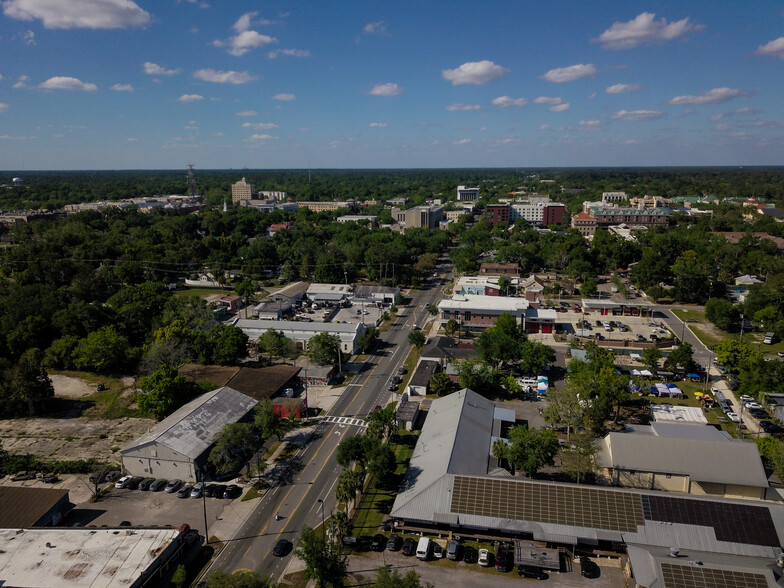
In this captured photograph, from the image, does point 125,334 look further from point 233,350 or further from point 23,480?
point 23,480

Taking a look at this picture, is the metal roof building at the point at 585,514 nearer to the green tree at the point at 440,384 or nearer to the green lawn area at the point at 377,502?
the green lawn area at the point at 377,502

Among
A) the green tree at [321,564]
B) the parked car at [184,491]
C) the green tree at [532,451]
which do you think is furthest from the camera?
the parked car at [184,491]

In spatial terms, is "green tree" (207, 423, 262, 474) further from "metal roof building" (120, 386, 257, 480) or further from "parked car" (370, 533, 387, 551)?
"parked car" (370, 533, 387, 551)

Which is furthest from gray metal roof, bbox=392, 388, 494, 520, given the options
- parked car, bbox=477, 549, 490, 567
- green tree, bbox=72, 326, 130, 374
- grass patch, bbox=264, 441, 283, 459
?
green tree, bbox=72, 326, 130, 374

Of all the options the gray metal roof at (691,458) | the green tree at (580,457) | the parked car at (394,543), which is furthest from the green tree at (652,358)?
the parked car at (394,543)

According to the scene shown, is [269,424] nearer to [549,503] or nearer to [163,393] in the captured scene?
[163,393]

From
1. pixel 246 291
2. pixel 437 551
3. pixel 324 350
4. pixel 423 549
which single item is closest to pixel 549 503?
pixel 437 551
